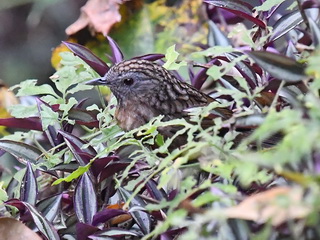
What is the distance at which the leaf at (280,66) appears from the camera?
1.39 meters

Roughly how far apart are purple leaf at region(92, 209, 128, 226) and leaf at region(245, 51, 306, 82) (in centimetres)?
53

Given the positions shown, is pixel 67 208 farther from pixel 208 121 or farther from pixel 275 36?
pixel 275 36

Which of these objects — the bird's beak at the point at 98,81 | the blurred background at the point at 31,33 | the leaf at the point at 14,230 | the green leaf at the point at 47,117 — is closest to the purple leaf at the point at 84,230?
the leaf at the point at 14,230

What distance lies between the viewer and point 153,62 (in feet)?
7.98

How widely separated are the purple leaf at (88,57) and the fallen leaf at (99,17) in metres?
1.37

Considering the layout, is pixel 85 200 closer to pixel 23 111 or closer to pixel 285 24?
pixel 23 111

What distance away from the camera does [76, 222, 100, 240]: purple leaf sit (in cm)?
174

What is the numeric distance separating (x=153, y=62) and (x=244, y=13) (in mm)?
531

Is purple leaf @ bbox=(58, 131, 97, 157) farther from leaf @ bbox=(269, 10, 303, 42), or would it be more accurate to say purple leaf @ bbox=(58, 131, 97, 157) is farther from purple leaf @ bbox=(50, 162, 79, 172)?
leaf @ bbox=(269, 10, 303, 42)

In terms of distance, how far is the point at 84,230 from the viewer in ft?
5.73

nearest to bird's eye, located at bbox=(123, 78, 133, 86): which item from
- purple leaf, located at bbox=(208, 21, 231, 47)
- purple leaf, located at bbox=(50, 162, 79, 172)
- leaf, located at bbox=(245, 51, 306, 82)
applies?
purple leaf, located at bbox=(208, 21, 231, 47)

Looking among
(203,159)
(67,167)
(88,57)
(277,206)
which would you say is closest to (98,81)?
(88,57)

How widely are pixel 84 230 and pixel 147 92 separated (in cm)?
87

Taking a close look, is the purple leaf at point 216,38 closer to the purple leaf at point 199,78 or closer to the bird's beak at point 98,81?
the purple leaf at point 199,78
